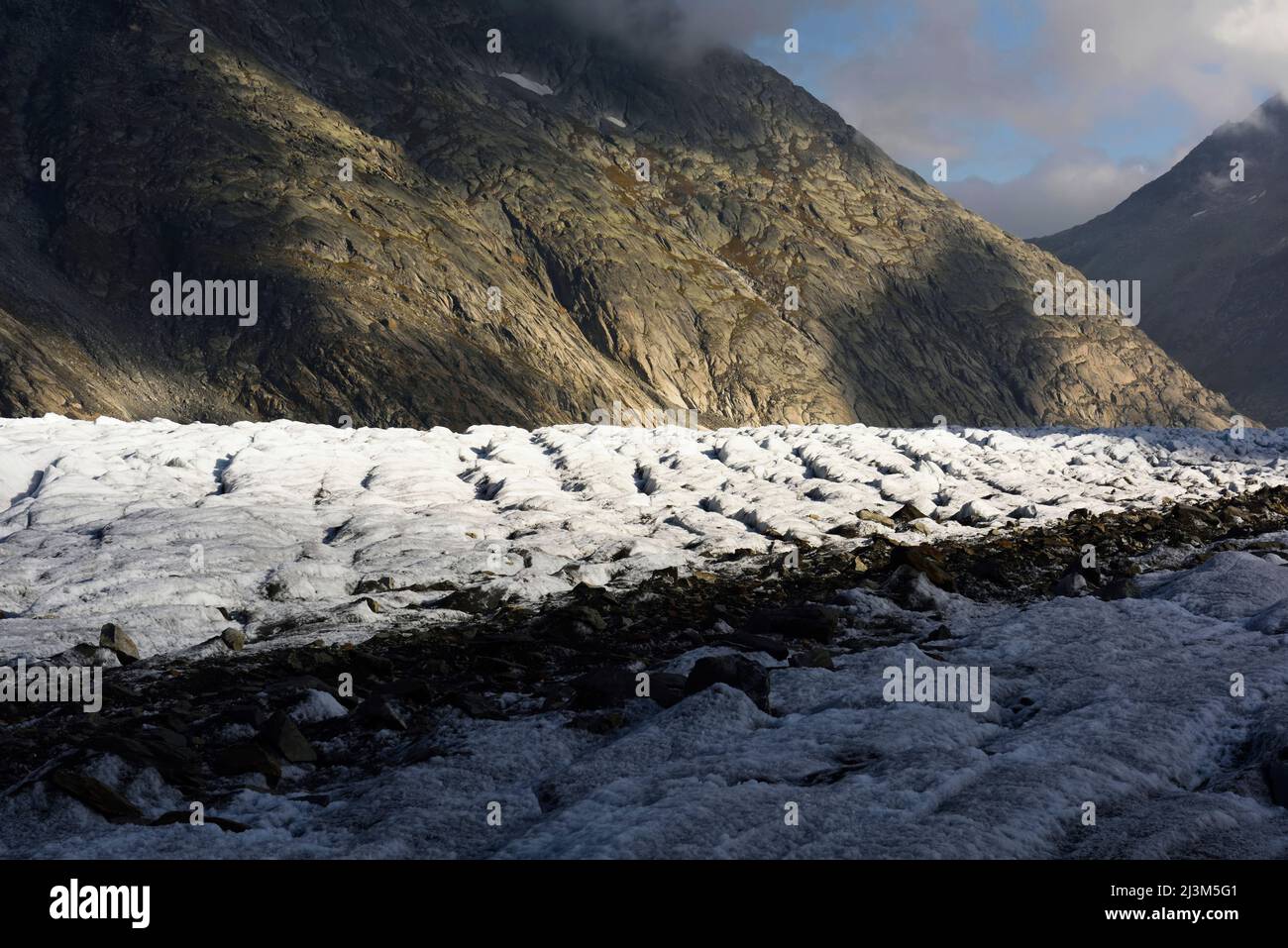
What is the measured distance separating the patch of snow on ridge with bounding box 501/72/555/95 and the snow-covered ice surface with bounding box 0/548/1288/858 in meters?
182

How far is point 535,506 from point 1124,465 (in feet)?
88.7

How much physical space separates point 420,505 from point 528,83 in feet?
557

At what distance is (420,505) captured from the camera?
90.9 feet

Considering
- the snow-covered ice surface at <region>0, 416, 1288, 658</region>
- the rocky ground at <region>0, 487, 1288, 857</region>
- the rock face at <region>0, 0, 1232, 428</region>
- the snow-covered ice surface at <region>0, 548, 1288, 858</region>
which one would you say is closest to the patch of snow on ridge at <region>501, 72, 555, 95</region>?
the rock face at <region>0, 0, 1232, 428</region>

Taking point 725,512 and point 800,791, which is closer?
point 800,791

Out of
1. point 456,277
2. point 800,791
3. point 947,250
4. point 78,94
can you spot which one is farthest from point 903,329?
point 800,791

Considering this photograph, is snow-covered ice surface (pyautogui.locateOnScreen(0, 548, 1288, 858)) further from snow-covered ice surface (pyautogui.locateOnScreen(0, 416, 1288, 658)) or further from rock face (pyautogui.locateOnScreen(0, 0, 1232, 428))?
rock face (pyautogui.locateOnScreen(0, 0, 1232, 428))

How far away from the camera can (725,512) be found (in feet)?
93.9

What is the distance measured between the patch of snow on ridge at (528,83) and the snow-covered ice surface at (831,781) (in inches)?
7157

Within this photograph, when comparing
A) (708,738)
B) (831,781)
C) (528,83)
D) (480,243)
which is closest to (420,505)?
(708,738)

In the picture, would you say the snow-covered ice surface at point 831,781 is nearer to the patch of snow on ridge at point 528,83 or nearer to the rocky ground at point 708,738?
the rocky ground at point 708,738

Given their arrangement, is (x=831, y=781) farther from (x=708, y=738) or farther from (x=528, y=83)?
(x=528, y=83)
